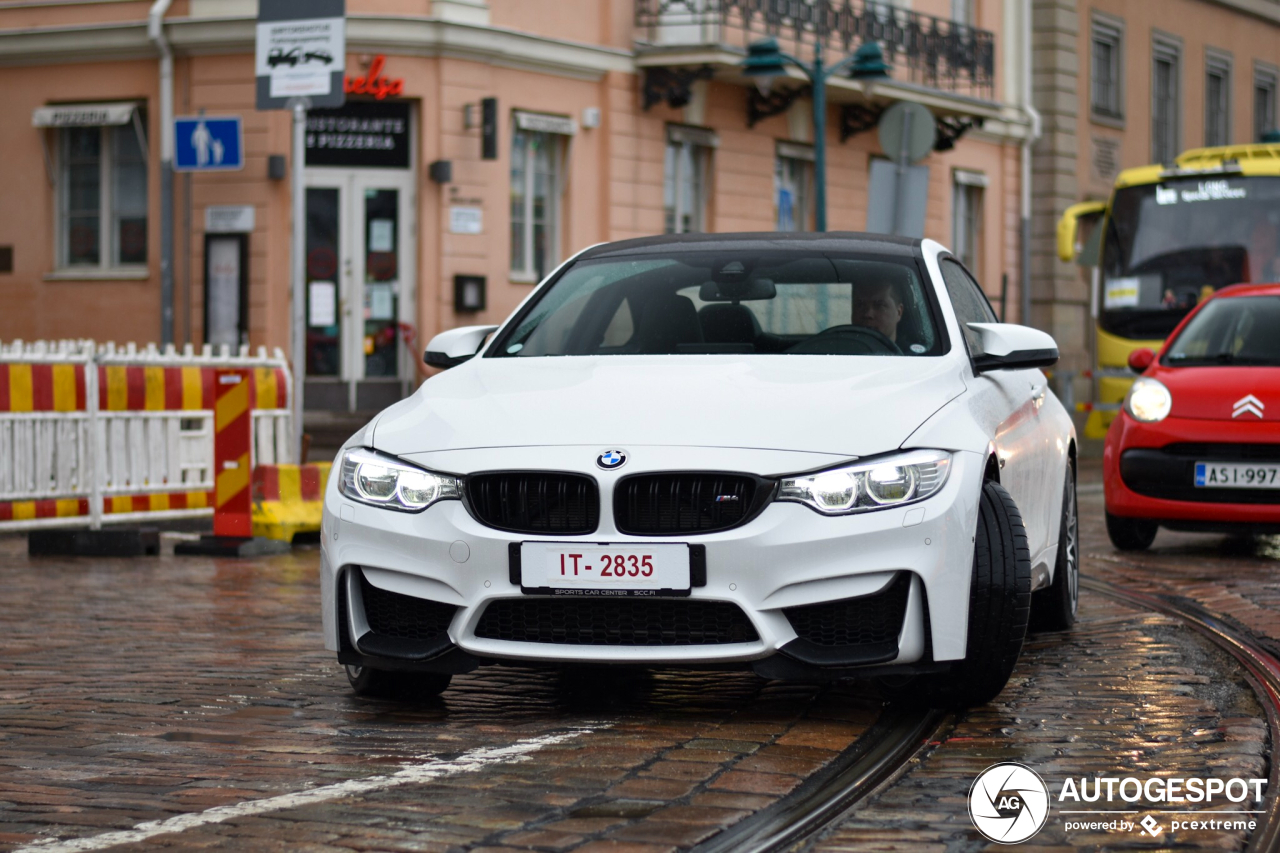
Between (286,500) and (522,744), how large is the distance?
737 cm

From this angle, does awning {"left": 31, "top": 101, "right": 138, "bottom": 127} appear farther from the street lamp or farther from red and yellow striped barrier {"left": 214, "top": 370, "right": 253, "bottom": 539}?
red and yellow striped barrier {"left": 214, "top": 370, "right": 253, "bottom": 539}

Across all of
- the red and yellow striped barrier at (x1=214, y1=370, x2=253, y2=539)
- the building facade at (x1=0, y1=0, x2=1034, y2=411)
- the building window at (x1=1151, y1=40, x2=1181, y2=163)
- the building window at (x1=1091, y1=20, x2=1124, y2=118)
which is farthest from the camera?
the building window at (x1=1151, y1=40, x2=1181, y2=163)

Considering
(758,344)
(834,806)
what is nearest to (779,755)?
(834,806)

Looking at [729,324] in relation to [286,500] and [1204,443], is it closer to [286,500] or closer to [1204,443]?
[1204,443]

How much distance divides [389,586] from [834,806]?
160 cm

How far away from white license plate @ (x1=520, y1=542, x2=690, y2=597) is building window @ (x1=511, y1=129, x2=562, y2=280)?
18693 mm

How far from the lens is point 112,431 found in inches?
530

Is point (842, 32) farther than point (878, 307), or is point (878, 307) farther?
point (842, 32)

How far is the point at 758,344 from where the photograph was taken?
638 centimetres

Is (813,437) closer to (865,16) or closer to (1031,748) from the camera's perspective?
(1031,748)

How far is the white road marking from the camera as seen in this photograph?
404cm

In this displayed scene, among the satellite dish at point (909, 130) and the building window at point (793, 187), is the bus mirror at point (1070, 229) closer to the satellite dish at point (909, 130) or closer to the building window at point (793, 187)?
the building window at point (793, 187)

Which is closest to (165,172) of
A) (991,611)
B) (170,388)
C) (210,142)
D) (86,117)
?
(86,117)

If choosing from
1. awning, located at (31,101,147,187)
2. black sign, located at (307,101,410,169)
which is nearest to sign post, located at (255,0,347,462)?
black sign, located at (307,101,410,169)
